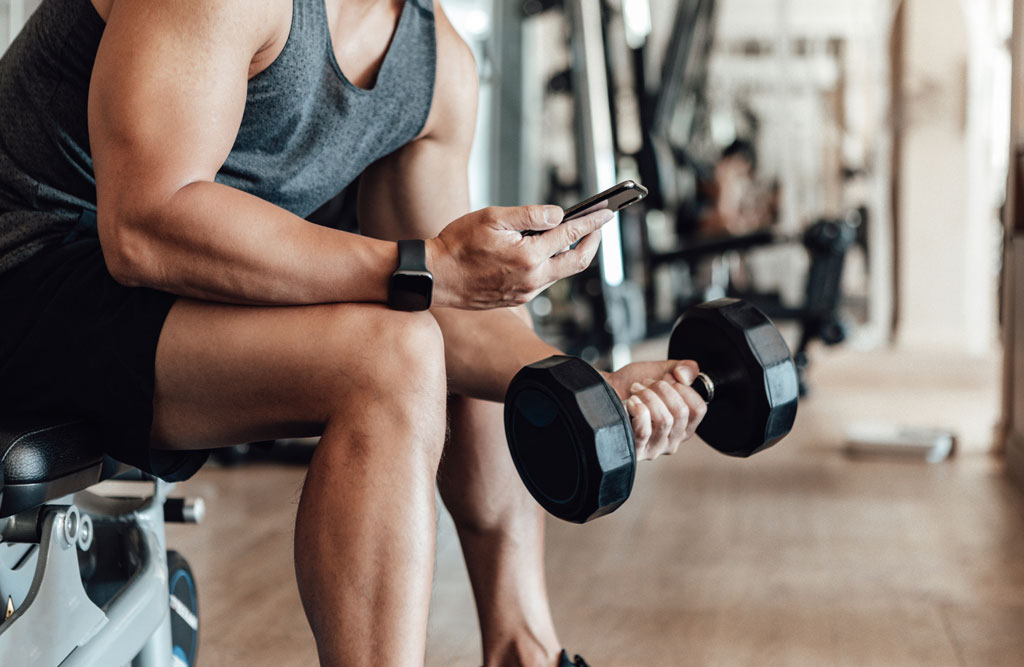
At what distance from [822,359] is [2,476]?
4636 millimetres

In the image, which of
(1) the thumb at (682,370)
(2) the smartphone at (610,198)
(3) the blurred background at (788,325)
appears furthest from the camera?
(3) the blurred background at (788,325)

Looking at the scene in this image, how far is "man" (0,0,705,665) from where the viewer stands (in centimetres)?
73

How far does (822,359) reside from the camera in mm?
4945

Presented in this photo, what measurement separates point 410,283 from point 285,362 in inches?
4.4

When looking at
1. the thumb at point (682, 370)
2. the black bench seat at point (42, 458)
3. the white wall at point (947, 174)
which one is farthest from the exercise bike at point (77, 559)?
the white wall at point (947, 174)

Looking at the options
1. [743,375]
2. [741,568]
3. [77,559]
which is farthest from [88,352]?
[741,568]

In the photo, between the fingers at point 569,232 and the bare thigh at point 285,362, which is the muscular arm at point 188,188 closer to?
the bare thigh at point 285,362

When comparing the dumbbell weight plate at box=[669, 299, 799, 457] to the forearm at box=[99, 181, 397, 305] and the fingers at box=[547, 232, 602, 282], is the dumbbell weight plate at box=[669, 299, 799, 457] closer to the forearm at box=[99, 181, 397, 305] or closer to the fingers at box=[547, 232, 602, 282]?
the fingers at box=[547, 232, 602, 282]

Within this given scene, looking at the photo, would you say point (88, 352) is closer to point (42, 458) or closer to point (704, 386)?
point (42, 458)

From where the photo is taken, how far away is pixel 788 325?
5914 mm

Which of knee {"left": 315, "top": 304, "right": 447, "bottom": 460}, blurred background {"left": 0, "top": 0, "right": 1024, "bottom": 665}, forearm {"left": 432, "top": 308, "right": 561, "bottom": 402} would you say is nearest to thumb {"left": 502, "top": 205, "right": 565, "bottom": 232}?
knee {"left": 315, "top": 304, "right": 447, "bottom": 460}

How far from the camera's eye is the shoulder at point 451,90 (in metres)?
1.06

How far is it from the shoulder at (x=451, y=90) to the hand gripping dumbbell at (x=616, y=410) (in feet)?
1.07

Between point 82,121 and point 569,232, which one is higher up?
point 82,121
